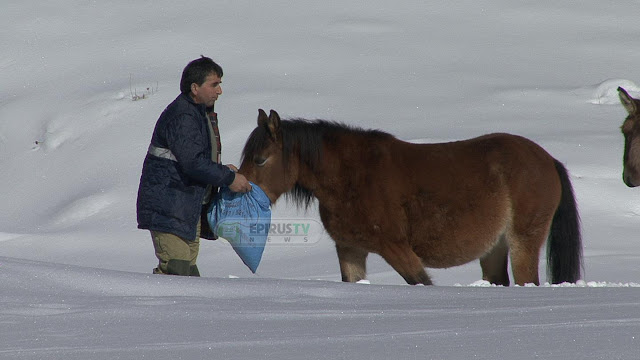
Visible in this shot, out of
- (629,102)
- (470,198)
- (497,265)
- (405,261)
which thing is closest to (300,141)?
(405,261)

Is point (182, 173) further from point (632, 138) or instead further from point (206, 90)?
point (632, 138)

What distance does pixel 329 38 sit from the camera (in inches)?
719

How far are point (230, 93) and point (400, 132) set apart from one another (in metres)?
3.45

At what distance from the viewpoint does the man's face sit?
207 inches

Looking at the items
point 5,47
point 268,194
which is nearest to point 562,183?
point 268,194

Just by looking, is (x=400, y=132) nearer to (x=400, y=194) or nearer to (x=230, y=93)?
(x=230, y=93)

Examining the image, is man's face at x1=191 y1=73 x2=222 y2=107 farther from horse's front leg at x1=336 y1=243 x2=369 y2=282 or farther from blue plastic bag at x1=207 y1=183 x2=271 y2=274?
horse's front leg at x1=336 y1=243 x2=369 y2=282

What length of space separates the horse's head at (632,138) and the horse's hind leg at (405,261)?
57.9 inches

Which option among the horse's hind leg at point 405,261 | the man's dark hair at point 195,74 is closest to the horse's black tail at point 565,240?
the horse's hind leg at point 405,261

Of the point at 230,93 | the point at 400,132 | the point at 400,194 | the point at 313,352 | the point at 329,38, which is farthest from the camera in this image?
the point at 329,38

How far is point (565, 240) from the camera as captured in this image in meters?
5.91

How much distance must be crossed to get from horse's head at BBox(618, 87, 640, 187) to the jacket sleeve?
249cm

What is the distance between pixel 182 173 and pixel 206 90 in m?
0.48

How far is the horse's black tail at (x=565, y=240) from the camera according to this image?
19.3 feet
